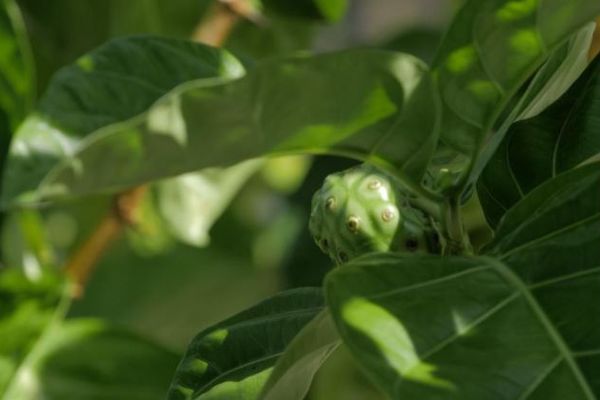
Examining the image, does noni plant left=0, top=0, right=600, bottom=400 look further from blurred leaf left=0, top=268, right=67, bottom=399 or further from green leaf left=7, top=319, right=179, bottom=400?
green leaf left=7, top=319, right=179, bottom=400

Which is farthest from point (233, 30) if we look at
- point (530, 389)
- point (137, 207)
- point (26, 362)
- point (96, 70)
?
point (530, 389)

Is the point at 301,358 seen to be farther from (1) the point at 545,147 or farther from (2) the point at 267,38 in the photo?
(2) the point at 267,38

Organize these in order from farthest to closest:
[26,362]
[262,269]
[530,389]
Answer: [262,269] → [26,362] → [530,389]

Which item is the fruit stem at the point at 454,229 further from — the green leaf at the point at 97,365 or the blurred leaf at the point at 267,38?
the blurred leaf at the point at 267,38

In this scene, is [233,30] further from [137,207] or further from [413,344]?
[413,344]

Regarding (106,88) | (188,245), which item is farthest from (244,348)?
(188,245)

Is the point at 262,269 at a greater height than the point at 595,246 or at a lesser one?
lesser

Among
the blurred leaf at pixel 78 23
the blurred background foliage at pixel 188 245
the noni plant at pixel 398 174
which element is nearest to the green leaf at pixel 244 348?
the noni plant at pixel 398 174
